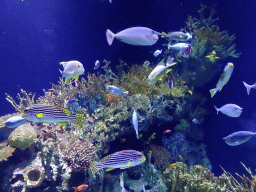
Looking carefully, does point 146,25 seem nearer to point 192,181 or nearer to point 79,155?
point 79,155

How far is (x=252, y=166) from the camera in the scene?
392 inches

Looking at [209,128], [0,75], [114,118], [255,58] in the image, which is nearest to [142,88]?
[114,118]

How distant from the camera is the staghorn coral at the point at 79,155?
11.2ft

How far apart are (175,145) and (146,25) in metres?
6.97

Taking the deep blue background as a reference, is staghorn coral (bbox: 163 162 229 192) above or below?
below

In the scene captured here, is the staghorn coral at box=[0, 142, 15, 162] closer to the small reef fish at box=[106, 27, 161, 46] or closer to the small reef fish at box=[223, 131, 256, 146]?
the small reef fish at box=[106, 27, 161, 46]

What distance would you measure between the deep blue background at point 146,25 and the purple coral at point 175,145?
12.8ft

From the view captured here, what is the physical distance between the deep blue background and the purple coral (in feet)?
12.8

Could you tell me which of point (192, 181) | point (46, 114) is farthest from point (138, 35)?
point (192, 181)

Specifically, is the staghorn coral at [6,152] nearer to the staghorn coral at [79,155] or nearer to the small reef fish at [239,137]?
the staghorn coral at [79,155]

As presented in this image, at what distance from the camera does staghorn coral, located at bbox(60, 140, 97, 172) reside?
3409 millimetres

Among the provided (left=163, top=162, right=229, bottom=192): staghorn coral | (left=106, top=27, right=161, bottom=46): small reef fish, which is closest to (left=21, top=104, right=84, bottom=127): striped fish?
(left=106, top=27, right=161, bottom=46): small reef fish

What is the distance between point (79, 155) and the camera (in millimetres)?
3523

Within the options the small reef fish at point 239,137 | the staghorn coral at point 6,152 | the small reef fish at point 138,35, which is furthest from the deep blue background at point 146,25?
the small reef fish at point 138,35
